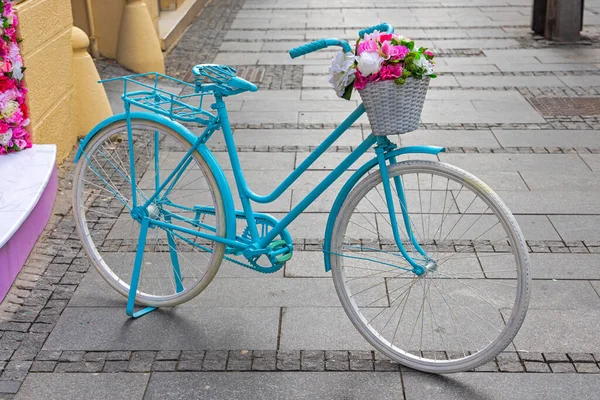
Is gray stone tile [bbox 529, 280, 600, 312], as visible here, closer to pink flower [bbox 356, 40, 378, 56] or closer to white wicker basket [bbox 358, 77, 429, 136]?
white wicker basket [bbox 358, 77, 429, 136]

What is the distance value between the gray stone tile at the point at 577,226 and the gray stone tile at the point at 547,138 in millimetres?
1536

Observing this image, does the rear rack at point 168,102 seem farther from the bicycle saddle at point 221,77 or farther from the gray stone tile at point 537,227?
the gray stone tile at point 537,227

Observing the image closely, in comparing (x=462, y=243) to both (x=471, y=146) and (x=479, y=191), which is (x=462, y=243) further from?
(x=471, y=146)

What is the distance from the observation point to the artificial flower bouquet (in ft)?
16.9

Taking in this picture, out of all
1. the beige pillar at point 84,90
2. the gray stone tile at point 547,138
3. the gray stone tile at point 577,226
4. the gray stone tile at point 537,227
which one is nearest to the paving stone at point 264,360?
the gray stone tile at point 537,227

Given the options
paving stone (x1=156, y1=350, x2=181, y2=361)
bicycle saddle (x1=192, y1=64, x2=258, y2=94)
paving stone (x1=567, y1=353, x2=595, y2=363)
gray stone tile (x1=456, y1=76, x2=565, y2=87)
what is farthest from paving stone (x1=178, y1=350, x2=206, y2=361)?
gray stone tile (x1=456, y1=76, x2=565, y2=87)

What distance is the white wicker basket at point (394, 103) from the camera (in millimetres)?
3100

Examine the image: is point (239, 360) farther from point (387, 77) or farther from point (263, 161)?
point (263, 161)

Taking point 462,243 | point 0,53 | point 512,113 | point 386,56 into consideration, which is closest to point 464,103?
point 512,113

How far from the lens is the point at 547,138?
676cm

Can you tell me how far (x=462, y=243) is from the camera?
476 cm

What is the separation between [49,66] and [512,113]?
12.9 ft

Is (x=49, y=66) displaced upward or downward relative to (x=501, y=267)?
upward

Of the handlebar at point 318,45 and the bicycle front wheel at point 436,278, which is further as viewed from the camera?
the bicycle front wheel at point 436,278
